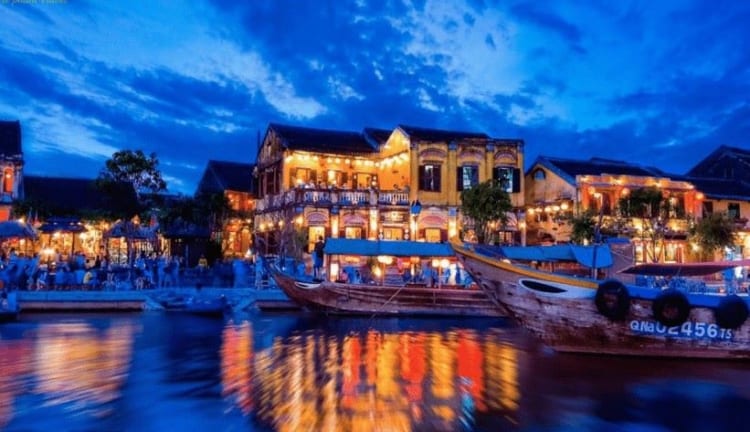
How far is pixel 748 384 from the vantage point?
12867 mm

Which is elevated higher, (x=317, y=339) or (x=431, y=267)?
(x=431, y=267)

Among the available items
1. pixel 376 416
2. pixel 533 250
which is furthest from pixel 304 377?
pixel 533 250

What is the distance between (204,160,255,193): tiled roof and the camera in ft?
141

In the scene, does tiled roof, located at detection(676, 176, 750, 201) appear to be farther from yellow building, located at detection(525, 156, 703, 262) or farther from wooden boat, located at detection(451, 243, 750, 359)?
wooden boat, located at detection(451, 243, 750, 359)

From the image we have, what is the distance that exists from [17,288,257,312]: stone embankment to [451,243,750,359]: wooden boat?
47.6 feet

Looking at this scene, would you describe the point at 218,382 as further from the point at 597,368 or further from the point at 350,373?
the point at 597,368

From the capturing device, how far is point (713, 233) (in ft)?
103

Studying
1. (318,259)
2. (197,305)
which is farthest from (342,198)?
(197,305)

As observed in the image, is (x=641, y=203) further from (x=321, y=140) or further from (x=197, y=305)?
(x=197, y=305)

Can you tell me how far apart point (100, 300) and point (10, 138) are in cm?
1967

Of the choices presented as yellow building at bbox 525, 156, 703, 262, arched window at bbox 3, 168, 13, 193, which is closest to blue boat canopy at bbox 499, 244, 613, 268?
yellow building at bbox 525, 156, 703, 262

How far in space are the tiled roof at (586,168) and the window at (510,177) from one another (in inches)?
112

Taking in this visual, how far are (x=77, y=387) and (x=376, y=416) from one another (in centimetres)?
636

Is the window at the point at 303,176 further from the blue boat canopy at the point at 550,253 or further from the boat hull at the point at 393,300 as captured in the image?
A: the blue boat canopy at the point at 550,253
